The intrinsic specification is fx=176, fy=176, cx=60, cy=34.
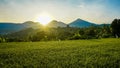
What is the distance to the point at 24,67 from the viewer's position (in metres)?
12.1

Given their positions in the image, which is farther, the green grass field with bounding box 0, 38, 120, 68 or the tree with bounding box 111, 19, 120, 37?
the tree with bounding box 111, 19, 120, 37

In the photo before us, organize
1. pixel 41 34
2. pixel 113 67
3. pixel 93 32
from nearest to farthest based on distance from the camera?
pixel 113 67
pixel 41 34
pixel 93 32

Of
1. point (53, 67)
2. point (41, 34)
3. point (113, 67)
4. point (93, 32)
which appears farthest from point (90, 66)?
point (93, 32)

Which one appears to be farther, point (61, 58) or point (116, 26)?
point (116, 26)

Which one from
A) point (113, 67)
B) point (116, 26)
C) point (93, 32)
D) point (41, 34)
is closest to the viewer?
point (113, 67)

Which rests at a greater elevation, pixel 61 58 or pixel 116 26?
pixel 116 26

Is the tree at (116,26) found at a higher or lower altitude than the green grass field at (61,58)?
higher

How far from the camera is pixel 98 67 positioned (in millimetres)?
11680

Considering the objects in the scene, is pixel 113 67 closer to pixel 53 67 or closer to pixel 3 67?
pixel 53 67

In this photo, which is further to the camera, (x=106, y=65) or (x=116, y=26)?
(x=116, y=26)

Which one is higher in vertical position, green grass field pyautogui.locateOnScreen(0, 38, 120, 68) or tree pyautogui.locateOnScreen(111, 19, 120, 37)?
tree pyautogui.locateOnScreen(111, 19, 120, 37)

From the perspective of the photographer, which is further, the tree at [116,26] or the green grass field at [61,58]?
the tree at [116,26]

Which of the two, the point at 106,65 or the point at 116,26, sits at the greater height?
the point at 116,26

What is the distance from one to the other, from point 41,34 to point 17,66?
303 feet
